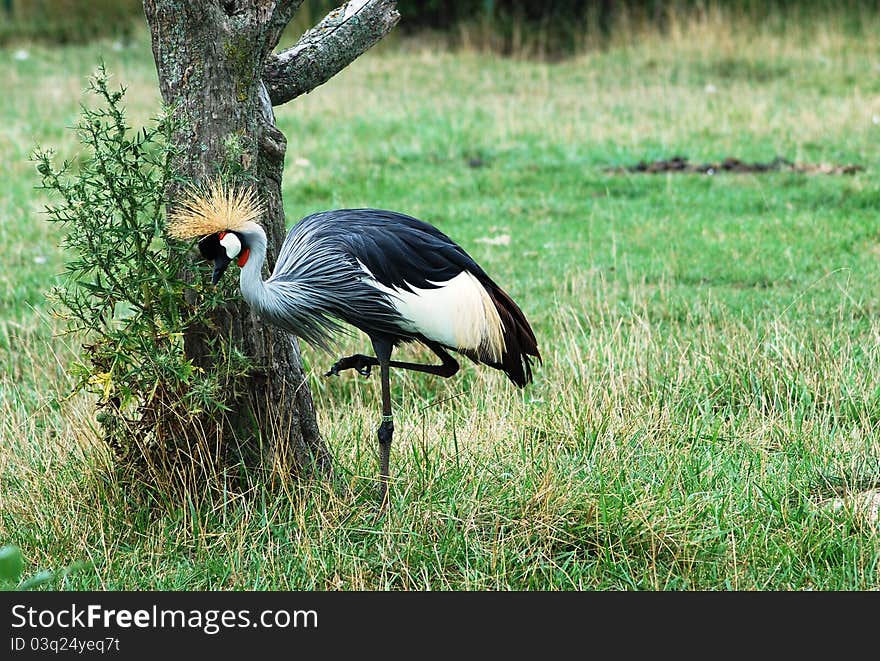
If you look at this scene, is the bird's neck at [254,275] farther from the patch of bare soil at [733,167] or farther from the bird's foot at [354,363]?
the patch of bare soil at [733,167]

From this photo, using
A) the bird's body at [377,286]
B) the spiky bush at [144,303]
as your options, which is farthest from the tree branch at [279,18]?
the bird's body at [377,286]

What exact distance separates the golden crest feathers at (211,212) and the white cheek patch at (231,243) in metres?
0.03

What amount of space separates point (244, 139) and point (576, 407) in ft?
6.13

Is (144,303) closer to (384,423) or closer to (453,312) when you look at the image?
(384,423)

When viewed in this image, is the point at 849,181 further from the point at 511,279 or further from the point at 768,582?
the point at 768,582

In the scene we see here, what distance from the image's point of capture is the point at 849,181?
29.9 ft

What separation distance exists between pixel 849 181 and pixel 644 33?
24.8 ft

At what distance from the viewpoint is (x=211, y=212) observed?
11.9 feet

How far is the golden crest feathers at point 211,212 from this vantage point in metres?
3.62

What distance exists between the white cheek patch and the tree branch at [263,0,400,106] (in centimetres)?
94

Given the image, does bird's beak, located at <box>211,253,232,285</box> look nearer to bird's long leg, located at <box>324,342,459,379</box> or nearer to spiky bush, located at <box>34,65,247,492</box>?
spiky bush, located at <box>34,65,247,492</box>

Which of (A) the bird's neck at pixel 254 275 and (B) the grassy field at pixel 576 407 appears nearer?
(A) the bird's neck at pixel 254 275

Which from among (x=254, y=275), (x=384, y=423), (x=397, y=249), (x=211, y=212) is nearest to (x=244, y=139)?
(x=211, y=212)

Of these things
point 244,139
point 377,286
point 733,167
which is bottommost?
point 733,167
